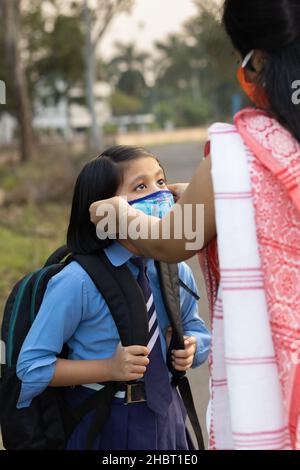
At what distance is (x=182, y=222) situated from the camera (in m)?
1.55

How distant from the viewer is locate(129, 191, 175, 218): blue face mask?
189cm

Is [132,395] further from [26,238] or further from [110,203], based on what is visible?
[26,238]

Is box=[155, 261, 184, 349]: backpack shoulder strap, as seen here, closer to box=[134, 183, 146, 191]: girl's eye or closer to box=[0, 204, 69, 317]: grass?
box=[134, 183, 146, 191]: girl's eye

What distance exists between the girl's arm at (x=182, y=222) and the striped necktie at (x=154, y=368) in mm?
405

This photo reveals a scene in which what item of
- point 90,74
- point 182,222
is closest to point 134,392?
point 182,222

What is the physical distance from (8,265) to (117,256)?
5895 millimetres

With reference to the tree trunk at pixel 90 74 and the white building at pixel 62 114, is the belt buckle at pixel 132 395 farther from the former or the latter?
the white building at pixel 62 114

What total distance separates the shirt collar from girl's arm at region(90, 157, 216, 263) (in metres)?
0.32

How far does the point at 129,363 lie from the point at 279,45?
A: 0.86 m

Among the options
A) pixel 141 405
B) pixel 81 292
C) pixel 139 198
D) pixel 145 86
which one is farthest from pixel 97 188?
pixel 145 86
